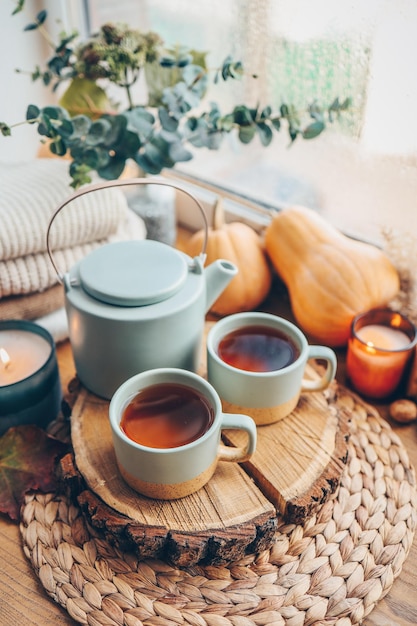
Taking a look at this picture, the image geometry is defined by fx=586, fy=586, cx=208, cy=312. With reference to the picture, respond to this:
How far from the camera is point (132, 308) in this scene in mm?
623

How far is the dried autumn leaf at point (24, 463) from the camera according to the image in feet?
2.15

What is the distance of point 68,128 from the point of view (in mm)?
727

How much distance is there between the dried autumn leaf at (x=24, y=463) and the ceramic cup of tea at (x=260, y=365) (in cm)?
21

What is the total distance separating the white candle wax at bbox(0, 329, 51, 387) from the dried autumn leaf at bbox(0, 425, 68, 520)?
0.06 metres

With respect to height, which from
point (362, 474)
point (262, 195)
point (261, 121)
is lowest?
point (362, 474)

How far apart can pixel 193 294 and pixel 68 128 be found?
272 millimetres

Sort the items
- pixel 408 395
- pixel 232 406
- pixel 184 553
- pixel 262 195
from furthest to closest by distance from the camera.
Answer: pixel 262 195, pixel 408 395, pixel 232 406, pixel 184 553

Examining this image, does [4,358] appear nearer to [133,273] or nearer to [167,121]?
[133,273]

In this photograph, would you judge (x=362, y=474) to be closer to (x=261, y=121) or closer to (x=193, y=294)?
(x=193, y=294)

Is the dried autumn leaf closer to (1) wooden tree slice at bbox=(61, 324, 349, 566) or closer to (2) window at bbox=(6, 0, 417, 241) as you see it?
(1) wooden tree slice at bbox=(61, 324, 349, 566)

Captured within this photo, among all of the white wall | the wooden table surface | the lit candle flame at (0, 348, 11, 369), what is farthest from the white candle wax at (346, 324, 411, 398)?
the white wall

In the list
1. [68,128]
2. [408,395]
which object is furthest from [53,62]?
[408,395]

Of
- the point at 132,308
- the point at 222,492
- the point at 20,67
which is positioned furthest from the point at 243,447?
the point at 20,67

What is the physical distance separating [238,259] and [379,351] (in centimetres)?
26
